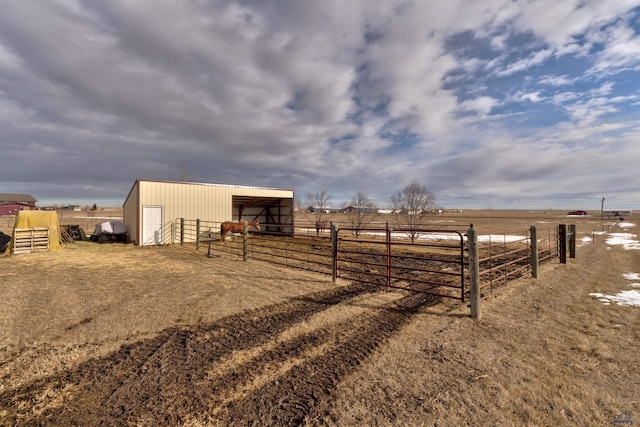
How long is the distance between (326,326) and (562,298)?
17.3 ft

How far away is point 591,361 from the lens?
341cm

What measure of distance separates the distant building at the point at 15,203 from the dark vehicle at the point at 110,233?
197 ft

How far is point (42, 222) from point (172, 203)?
537 centimetres

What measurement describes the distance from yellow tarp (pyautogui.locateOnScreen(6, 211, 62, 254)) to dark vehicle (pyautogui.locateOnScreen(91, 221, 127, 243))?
2.39m

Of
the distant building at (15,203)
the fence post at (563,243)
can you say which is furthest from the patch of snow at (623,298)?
the distant building at (15,203)

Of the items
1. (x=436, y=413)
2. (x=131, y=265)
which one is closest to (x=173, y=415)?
(x=436, y=413)

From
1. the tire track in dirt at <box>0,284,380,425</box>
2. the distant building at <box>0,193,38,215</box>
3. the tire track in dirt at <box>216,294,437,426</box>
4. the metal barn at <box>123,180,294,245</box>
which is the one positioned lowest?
the tire track in dirt at <box>216,294,437,426</box>

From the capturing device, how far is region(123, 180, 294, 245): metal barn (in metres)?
14.6

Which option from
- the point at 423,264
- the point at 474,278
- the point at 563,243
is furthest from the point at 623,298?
the point at 423,264

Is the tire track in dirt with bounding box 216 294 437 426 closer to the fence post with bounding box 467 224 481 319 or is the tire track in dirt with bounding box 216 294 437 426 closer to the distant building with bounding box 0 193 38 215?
the fence post with bounding box 467 224 481 319

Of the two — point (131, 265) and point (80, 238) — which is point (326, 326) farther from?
point (80, 238)

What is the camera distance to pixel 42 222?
1273 centimetres

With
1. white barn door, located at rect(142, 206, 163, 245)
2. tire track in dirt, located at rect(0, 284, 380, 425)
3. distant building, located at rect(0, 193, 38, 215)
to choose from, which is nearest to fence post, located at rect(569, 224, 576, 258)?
tire track in dirt, located at rect(0, 284, 380, 425)

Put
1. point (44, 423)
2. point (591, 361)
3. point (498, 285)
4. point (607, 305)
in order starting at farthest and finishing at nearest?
point (498, 285), point (607, 305), point (591, 361), point (44, 423)
